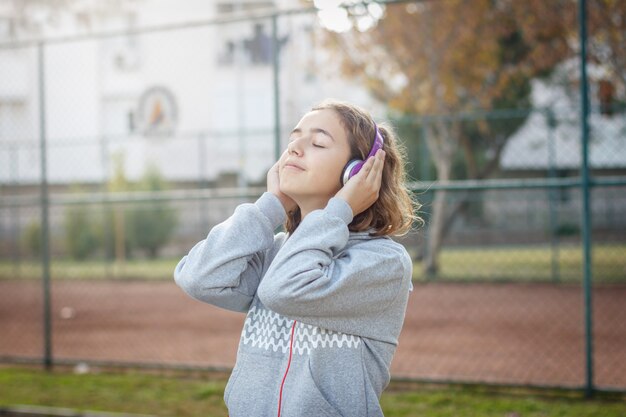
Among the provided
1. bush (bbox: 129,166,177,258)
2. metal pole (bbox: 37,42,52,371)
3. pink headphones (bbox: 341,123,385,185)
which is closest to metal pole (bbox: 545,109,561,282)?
metal pole (bbox: 37,42,52,371)

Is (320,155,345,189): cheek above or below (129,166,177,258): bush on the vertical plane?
above

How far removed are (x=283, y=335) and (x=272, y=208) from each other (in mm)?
338

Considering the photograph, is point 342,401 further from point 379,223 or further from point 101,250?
point 101,250

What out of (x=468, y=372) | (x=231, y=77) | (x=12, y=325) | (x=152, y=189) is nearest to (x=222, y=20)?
(x=468, y=372)

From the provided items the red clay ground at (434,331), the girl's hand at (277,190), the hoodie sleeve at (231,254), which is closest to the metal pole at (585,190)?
the red clay ground at (434,331)

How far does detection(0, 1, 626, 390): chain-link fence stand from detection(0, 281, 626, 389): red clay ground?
0.12 ft

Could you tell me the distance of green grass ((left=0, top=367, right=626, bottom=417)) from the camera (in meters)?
4.72

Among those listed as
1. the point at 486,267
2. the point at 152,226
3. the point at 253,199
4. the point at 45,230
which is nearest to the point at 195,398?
the point at 45,230

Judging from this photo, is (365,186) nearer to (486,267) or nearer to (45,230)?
(45,230)

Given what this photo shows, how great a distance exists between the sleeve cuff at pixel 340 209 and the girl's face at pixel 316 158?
0.25ft

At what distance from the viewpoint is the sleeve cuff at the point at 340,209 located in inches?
75.9

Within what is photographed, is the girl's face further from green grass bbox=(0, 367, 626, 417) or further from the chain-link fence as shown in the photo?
the chain-link fence

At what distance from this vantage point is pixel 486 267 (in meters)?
13.3

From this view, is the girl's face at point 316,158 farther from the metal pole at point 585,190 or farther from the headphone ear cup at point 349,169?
the metal pole at point 585,190
